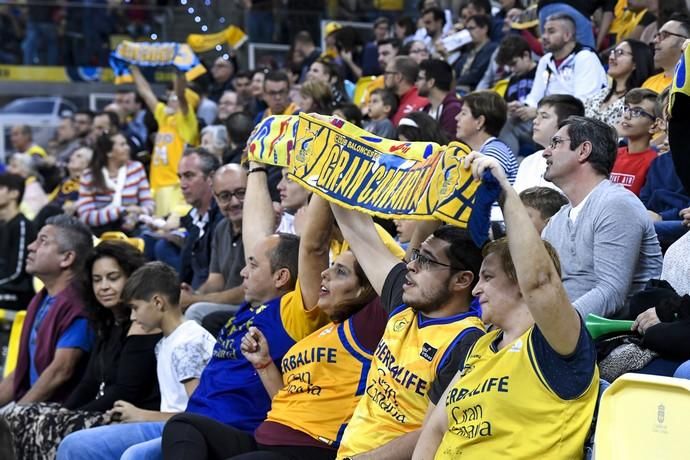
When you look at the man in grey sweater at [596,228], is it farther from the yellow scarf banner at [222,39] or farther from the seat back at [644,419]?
the yellow scarf banner at [222,39]

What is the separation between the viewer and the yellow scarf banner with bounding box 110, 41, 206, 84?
12.2 m

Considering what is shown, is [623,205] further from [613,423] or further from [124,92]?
[124,92]

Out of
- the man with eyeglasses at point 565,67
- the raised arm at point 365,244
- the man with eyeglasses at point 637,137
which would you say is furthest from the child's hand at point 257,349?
the man with eyeglasses at point 565,67

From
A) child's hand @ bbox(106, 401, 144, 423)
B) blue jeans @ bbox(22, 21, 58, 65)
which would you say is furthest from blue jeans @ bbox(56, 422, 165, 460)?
blue jeans @ bbox(22, 21, 58, 65)

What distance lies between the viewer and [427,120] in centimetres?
691

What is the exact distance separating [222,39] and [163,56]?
2633mm

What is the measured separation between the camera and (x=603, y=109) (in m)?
7.12

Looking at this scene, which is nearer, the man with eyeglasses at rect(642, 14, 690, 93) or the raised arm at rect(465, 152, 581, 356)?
the raised arm at rect(465, 152, 581, 356)

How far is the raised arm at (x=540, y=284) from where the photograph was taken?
3.23m

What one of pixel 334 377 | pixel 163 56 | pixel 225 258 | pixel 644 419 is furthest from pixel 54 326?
pixel 163 56

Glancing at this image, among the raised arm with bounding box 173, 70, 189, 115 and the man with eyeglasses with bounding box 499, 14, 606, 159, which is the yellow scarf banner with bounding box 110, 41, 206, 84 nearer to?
the raised arm with bounding box 173, 70, 189, 115

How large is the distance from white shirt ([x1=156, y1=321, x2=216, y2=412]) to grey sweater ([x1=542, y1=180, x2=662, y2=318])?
1.68 m

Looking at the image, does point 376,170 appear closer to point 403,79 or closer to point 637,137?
point 637,137

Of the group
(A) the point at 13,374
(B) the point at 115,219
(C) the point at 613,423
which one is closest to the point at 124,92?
(B) the point at 115,219
